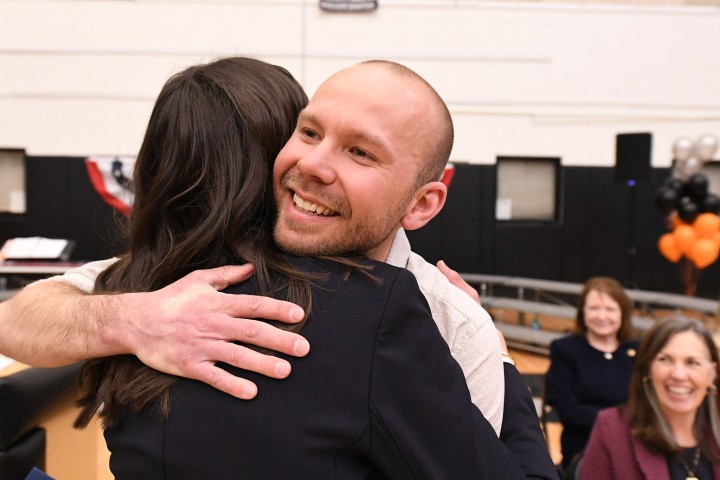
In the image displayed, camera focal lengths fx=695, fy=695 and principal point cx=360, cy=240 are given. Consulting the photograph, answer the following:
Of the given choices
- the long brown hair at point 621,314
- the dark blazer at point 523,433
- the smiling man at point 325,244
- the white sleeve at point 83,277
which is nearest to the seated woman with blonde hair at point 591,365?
the long brown hair at point 621,314

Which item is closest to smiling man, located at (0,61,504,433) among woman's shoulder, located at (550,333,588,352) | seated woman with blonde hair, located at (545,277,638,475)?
seated woman with blonde hair, located at (545,277,638,475)

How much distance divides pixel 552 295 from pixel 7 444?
813 centimetres

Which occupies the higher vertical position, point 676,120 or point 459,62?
point 459,62

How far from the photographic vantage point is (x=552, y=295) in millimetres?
8781

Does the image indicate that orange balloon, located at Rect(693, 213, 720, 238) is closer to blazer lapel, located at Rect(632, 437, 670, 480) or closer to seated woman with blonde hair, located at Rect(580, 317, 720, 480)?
seated woman with blonde hair, located at Rect(580, 317, 720, 480)

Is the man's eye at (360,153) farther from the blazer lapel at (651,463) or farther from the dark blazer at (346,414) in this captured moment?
the blazer lapel at (651,463)

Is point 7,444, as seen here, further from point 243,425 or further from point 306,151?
point 306,151

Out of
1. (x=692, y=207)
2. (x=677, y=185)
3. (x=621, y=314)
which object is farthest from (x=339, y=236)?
(x=677, y=185)

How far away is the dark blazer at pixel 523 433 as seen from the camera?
1.02 metres

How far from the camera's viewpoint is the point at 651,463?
2236mm

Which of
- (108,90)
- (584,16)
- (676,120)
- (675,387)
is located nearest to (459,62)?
(584,16)

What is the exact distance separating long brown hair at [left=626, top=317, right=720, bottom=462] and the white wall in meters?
6.58

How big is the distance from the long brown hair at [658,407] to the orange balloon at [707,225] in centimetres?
532

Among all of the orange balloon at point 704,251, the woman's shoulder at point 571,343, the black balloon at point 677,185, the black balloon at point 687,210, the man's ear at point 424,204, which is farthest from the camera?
the black balloon at point 677,185
